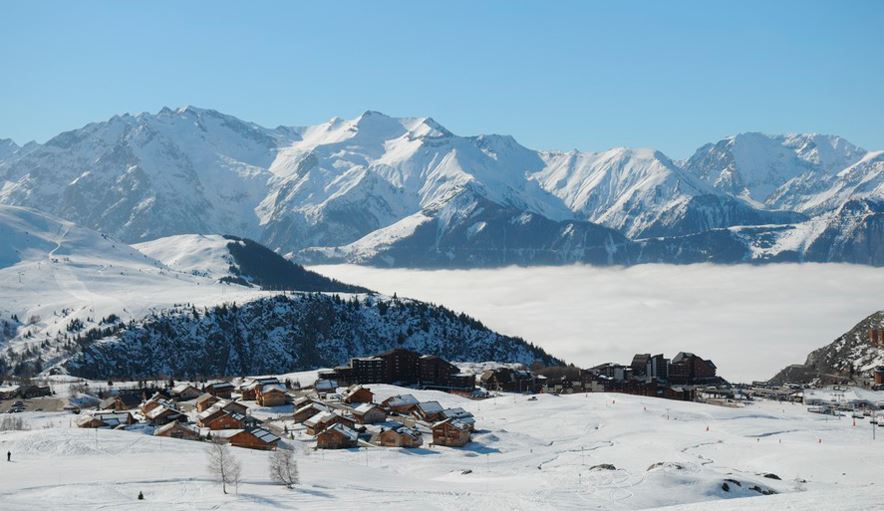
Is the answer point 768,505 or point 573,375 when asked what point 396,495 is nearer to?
point 768,505

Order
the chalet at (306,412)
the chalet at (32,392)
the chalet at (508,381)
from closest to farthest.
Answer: the chalet at (306,412) < the chalet at (32,392) < the chalet at (508,381)

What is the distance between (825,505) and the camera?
203ft

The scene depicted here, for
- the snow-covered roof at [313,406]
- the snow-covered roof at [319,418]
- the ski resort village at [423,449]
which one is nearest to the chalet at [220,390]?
the ski resort village at [423,449]

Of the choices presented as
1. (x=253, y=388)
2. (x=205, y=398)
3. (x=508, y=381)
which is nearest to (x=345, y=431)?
(x=205, y=398)

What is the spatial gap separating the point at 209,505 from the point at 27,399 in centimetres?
9259

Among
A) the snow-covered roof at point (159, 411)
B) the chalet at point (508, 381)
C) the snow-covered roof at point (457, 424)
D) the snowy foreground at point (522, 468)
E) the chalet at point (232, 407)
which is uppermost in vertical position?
the chalet at point (508, 381)

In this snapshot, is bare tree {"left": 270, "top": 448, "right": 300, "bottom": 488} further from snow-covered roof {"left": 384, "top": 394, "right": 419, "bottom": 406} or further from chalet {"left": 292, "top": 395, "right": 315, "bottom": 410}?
snow-covered roof {"left": 384, "top": 394, "right": 419, "bottom": 406}

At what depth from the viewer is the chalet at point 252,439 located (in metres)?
101

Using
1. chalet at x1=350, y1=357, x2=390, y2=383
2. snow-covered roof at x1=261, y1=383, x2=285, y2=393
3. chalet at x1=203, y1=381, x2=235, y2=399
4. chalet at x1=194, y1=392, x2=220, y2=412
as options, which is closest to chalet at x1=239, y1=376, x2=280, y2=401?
snow-covered roof at x1=261, y1=383, x2=285, y2=393

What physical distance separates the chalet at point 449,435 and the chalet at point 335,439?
9.06 meters

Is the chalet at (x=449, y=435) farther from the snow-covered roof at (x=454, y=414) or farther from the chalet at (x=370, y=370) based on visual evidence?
the chalet at (x=370, y=370)

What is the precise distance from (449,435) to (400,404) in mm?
21440

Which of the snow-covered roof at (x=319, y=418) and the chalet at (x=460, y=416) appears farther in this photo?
the chalet at (x=460, y=416)

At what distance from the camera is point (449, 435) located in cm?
11219
